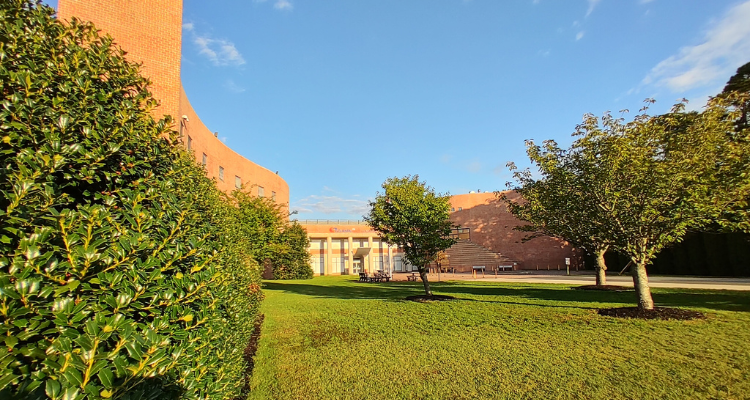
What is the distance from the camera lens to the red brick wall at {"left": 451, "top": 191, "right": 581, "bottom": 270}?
42969 millimetres

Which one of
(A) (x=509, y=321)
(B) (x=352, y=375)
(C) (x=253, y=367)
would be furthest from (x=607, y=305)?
(C) (x=253, y=367)

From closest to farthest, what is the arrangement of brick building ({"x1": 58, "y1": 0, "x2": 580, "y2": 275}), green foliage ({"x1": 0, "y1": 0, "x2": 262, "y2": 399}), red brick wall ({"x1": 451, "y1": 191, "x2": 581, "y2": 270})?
green foliage ({"x1": 0, "y1": 0, "x2": 262, "y2": 399}), brick building ({"x1": 58, "y1": 0, "x2": 580, "y2": 275}), red brick wall ({"x1": 451, "y1": 191, "x2": 581, "y2": 270})

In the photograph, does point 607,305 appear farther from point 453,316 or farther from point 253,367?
point 253,367

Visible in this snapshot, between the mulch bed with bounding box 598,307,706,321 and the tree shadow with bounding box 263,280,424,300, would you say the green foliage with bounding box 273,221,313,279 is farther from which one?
the mulch bed with bounding box 598,307,706,321

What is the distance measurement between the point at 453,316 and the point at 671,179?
Result: 708cm

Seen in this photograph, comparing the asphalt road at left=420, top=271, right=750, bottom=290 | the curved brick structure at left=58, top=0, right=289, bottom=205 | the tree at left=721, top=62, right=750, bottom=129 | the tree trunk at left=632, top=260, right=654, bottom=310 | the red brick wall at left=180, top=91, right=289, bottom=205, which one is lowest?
the asphalt road at left=420, top=271, right=750, bottom=290

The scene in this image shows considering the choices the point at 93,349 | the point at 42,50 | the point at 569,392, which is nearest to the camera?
the point at 93,349

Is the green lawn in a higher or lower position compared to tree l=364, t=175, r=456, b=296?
lower

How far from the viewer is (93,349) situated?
142 centimetres

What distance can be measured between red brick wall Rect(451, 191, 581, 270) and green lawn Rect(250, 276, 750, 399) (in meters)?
33.0

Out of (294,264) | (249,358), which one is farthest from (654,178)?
(294,264)

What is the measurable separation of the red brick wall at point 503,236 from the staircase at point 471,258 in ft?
4.41

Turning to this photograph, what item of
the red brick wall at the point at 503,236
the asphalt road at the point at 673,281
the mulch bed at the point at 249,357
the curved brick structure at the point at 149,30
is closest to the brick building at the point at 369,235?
the red brick wall at the point at 503,236

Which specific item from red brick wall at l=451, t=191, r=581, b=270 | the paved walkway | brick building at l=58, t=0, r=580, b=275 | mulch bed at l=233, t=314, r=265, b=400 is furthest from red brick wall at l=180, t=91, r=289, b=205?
red brick wall at l=451, t=191, r=581, b=270
